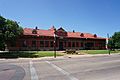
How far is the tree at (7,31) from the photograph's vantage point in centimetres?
3744

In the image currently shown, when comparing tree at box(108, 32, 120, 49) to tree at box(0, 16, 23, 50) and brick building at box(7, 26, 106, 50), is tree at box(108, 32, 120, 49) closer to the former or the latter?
brick building at box(7, 26, 106, 50)

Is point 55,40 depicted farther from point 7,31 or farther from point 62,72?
point 62,72

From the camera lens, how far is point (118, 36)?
70.0 m

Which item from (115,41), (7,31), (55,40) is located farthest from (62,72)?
(115,41)

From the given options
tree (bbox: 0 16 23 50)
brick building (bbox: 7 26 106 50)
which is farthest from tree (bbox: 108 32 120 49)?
tree (bbox: 0 16 23 50)

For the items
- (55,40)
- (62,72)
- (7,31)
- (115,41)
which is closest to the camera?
(62,72)

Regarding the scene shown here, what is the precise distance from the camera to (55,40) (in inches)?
2089

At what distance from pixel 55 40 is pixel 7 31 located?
1752 centimetres

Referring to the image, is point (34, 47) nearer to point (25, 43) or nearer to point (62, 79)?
point (25, 43)

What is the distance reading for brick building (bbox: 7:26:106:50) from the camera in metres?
54.0

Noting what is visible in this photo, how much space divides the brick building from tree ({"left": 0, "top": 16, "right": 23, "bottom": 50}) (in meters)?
11.6

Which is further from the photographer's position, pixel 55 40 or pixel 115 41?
pixel 115 41

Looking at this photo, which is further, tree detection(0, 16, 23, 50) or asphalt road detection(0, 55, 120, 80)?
tree detection(0, 16, 23, 50)

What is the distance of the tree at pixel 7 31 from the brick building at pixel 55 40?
11592 millimetres
